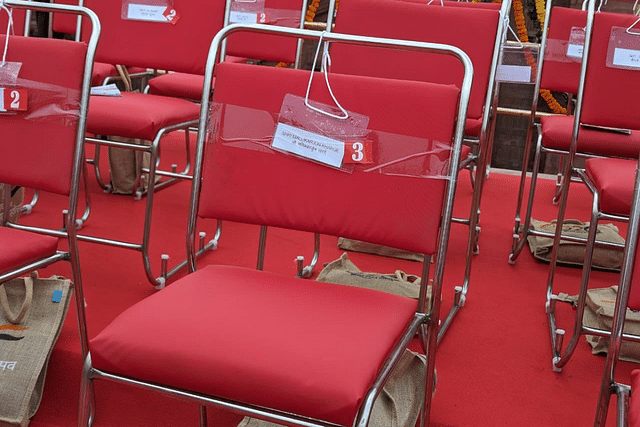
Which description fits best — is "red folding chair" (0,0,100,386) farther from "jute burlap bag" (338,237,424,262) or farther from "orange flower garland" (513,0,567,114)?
"orange flower garland" (513,0,567,114)

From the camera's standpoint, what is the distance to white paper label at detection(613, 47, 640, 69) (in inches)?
84.5

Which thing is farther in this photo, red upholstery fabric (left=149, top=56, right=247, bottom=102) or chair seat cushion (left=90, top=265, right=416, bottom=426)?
red upholstery fabric (left=149, top=56, right=247, bottom=102)

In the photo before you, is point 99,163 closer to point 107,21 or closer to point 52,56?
point 107,21

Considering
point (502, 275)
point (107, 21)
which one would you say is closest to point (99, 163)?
point (107, 21)

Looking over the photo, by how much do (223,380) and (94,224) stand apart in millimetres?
1916

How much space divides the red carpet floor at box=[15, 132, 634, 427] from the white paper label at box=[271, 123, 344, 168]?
0.16 meters

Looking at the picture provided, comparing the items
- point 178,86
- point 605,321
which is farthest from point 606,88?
point 178,86

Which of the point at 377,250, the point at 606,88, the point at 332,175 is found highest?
the point at 606,88

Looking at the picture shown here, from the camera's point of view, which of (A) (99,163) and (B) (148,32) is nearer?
(B) (148,32)

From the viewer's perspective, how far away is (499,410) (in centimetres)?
175

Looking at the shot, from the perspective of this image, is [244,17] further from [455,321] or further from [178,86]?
[455,321]

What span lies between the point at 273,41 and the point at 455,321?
1239 millimetres

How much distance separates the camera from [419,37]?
2336mm

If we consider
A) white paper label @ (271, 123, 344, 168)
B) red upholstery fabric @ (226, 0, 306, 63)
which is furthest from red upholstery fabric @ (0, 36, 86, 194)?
red upholstery fabric @ (226, 0, 306, 63)
